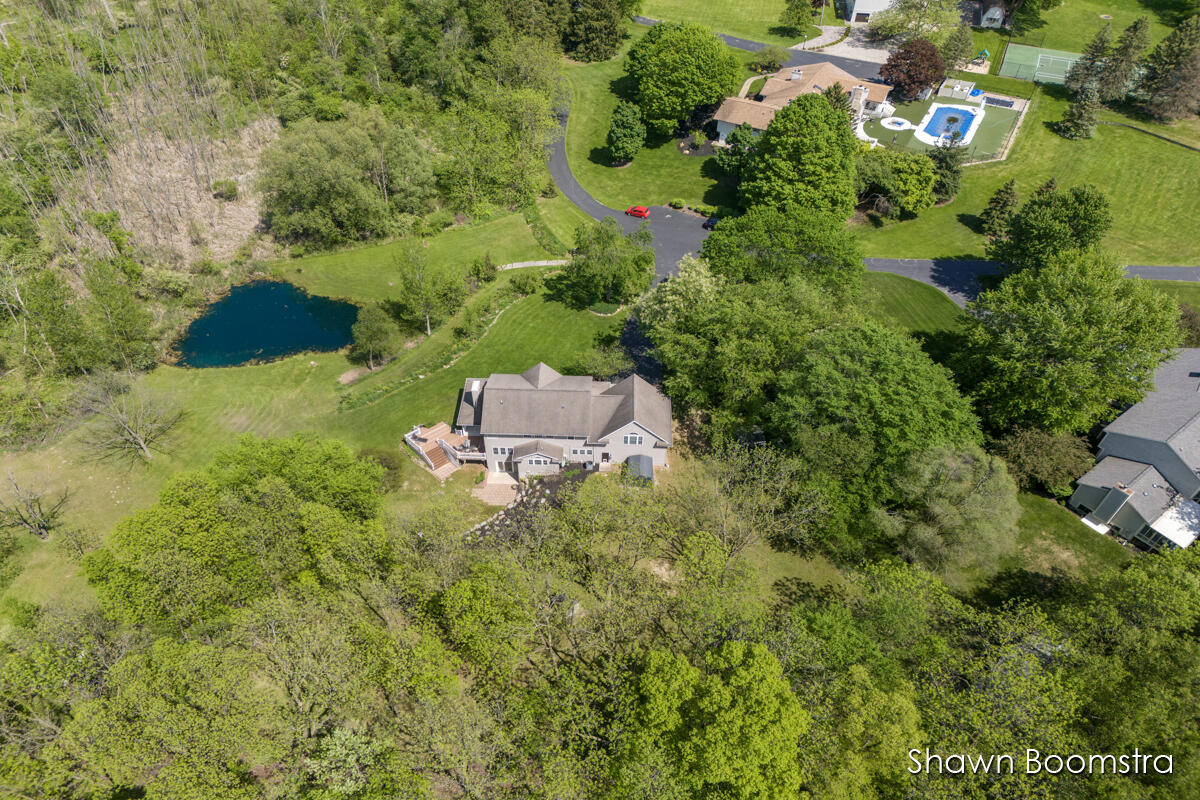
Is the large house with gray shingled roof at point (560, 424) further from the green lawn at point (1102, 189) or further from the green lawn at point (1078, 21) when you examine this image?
the green lawn at point (1078, 21)

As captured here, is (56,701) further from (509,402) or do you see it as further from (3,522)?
(509,402)

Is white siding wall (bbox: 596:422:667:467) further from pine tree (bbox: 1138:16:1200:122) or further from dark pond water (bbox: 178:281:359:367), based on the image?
pine tree (bbox: 1138:16:1200:122)

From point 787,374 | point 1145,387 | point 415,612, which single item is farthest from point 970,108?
point 415,612

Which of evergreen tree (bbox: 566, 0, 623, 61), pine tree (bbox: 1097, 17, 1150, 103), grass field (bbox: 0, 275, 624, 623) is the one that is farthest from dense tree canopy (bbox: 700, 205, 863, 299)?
pine tree (bbox: 1097, 17, 1150, 103)

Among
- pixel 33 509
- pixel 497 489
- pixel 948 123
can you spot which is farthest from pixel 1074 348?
pixel 33 509

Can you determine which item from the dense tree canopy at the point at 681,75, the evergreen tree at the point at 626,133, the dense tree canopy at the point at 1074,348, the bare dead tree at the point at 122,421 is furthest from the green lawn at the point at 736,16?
the bare dead tree at the point at 122,421

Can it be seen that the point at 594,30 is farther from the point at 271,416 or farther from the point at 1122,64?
the point at 271,416
